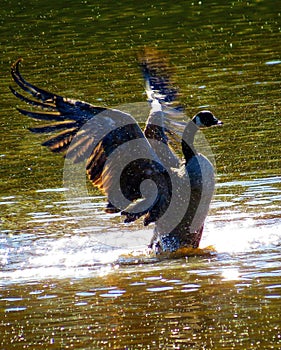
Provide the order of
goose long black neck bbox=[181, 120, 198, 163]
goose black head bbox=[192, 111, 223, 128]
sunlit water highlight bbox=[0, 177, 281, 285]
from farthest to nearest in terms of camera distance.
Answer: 1. goose black head bbox=[192, 111, 223, 128]
2. goose long black neck bbox=[181, 120, 198, 163]
3. sunlit water highlight bbox=[0, 177, 281, 285]

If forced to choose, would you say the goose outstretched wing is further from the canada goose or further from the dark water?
the dark water

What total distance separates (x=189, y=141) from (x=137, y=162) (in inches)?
32.4

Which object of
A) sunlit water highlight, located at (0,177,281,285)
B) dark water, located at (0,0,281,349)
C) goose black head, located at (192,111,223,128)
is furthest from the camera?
goose black head, located at (192,111,223,128)

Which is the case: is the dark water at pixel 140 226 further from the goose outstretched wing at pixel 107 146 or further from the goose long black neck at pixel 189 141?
the goose long black neck at pixel 189 141

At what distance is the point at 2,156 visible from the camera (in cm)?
1270

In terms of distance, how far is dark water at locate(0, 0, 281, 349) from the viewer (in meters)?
6.90

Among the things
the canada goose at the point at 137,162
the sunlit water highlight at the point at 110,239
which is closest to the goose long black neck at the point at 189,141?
the canada goose at the point at 137,162

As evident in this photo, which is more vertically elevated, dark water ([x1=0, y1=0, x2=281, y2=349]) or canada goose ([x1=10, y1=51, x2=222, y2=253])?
canada goose ([x1=10, y1=51, x2=222, y2=253])

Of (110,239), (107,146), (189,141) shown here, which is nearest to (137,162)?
(107,146)

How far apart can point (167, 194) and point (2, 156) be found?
405cm

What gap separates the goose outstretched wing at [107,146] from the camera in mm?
8742

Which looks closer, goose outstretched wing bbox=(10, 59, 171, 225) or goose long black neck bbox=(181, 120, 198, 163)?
goose outstretched wing bbox=(10, 59, 171, 225)

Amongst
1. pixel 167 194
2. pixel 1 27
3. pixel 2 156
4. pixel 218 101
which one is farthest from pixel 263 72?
pixel 1 27

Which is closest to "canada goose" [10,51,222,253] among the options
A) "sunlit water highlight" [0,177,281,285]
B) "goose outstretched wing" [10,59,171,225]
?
"goose outstretched wing" [10,59,171,225]
